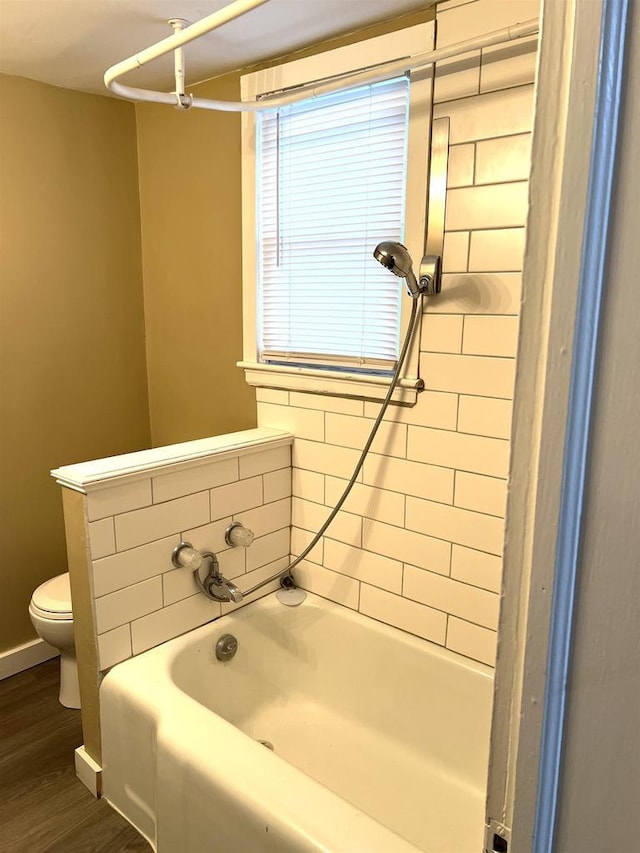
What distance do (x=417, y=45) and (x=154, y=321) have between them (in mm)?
1521

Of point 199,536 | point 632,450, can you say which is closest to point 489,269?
point 199,536

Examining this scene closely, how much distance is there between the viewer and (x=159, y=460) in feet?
5.93

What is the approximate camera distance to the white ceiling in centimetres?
172

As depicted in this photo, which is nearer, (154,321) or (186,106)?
(186,106)

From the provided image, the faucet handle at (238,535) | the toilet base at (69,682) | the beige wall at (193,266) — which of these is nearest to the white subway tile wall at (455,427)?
the faucet handle at (238,535)

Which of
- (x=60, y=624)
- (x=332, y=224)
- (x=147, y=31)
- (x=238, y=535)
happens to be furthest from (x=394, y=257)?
(x=60, y=624)

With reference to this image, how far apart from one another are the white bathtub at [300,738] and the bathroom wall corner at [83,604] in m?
0.06

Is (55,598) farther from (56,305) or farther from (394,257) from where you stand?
(394,257)

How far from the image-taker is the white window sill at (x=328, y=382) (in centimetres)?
188

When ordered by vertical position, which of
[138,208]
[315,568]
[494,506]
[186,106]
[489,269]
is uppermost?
[186,106]

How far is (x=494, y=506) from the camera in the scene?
68.7 inches

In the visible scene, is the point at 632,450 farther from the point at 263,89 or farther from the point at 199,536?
the point at 263,89

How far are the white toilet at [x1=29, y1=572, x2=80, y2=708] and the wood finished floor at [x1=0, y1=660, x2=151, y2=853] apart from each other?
7cm

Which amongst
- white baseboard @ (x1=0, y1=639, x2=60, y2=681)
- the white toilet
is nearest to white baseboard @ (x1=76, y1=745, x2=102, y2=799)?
the white toilet
